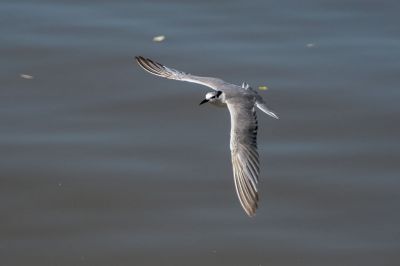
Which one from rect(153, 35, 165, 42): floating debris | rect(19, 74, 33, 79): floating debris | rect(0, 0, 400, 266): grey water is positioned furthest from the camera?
rect(153, 35, 165, 42): floating debris

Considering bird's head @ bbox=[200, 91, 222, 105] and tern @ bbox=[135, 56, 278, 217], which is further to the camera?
bird's head @ bbox=[200, 91, 222, 105]

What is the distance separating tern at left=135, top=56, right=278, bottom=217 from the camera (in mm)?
6883

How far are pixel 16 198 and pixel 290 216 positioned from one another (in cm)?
223

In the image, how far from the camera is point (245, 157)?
7141mm

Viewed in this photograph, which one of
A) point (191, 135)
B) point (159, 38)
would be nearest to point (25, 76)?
point (159, 38)

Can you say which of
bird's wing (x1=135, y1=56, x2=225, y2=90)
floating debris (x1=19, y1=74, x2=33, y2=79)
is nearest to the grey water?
floating debris (x1=19, y1=74, x2=33, y2=79)

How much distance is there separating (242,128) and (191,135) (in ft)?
4.49

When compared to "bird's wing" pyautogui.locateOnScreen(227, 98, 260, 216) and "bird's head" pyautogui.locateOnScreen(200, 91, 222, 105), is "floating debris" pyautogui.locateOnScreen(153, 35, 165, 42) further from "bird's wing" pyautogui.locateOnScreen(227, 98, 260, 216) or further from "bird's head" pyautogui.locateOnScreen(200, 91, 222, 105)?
"bird's wing" pyautogui.locateOnScreen(227, 98, 260, 216)

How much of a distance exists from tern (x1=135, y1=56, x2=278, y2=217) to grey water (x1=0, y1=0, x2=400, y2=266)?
1.80 ft

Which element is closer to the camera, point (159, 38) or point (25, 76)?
point (25, 76)

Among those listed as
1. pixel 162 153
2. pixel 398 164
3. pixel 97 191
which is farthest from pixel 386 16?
pixel 97 191

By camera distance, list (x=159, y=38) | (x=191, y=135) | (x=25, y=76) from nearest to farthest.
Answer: (x=191, y=135) → (x=25, y=76) → (x=159, y=38)

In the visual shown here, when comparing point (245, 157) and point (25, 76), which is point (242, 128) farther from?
point (25, 76)

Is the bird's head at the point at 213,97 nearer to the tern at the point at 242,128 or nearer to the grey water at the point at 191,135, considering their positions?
the tern at the point at 242,128
